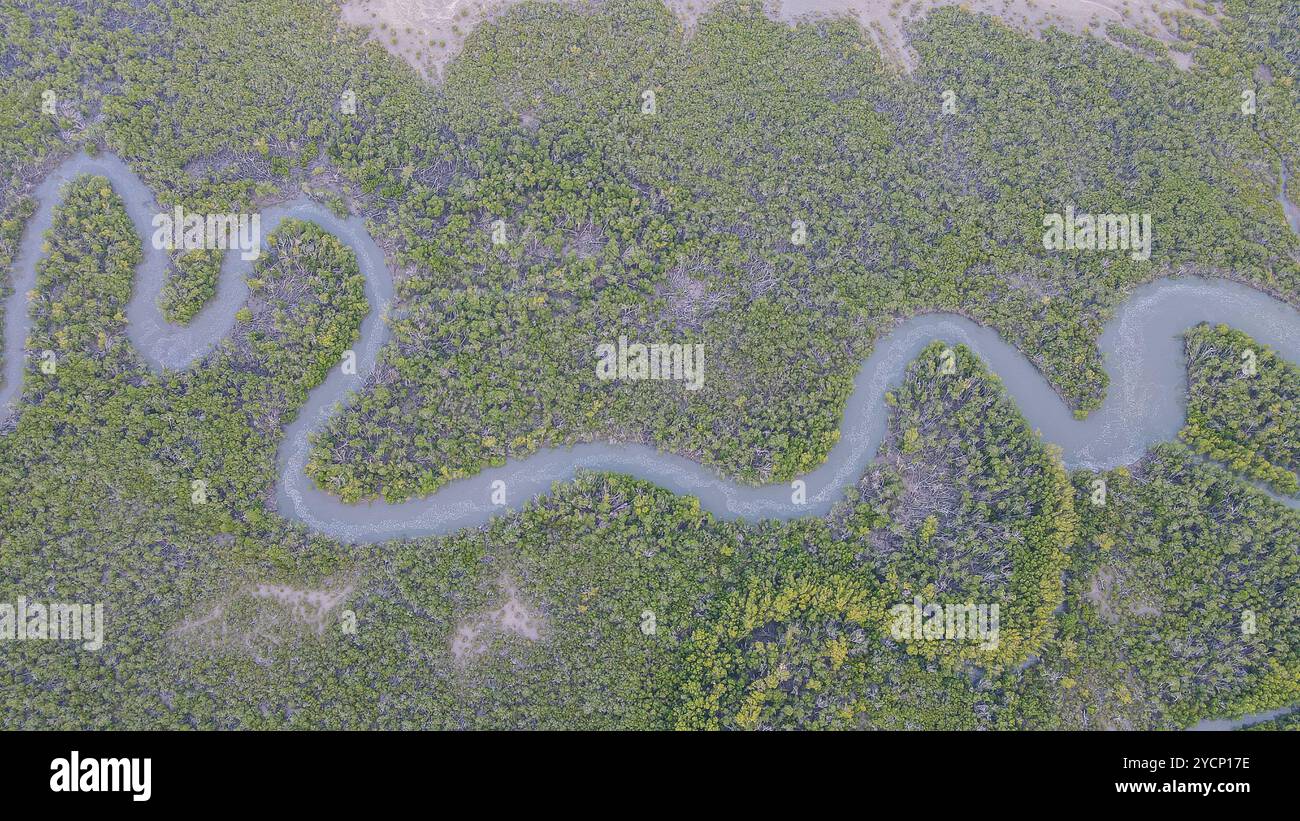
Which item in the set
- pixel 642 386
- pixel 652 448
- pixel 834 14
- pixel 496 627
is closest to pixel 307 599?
pixel 496 627

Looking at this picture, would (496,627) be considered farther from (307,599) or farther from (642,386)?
(642,386)

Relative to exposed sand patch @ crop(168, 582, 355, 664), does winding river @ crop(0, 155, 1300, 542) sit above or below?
above

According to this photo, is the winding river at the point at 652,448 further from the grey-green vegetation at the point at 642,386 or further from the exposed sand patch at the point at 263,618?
the exposed sand patch at the point at 263,618

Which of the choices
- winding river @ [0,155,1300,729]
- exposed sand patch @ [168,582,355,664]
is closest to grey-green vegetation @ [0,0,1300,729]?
exposed sand patch @ [168,582,355,664]

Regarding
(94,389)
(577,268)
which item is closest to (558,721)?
(577,268)

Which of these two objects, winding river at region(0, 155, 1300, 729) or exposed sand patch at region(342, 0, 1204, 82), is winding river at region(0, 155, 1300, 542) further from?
exposed sand patch at region(342, 0, 1204, 82)

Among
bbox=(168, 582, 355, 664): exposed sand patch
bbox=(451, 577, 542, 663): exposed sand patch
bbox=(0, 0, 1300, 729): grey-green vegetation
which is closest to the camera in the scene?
bbox=(0, 0, 1300, 729): grey-green vegetation

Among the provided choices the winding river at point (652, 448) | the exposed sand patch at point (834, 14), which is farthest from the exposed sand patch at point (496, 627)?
the exposed sand patch at point (834, 14)

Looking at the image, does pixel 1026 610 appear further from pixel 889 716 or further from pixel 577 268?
pixel 577 268
